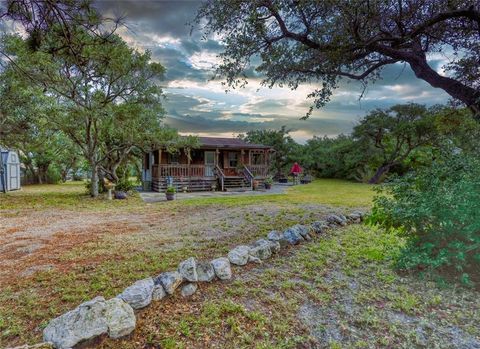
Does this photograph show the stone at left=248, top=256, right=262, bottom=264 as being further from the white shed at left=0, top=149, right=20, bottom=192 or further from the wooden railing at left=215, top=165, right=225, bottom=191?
the white shed at left=0, top=149, right=20, bottom=192

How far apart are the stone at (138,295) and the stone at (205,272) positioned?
0.59 meters

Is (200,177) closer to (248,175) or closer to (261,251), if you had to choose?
(248,175)

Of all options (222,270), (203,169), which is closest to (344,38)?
(222,270)

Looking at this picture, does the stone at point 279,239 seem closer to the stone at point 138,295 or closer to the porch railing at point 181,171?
the stone at point 138,295

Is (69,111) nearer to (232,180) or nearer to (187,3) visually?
(187,3)

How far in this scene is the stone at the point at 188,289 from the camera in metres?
2.91

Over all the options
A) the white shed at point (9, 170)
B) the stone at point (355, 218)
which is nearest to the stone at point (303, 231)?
the stone at point (355, 218)

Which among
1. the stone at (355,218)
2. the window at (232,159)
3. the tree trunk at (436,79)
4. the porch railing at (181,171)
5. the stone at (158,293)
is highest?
the tree trunk at (436,79)

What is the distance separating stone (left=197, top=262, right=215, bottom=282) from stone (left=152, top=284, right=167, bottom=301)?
472mm

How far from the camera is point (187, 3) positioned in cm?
559

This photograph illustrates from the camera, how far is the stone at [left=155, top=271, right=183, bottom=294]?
9.38 ft

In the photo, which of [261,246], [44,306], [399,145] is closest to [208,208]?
A: [261,246]

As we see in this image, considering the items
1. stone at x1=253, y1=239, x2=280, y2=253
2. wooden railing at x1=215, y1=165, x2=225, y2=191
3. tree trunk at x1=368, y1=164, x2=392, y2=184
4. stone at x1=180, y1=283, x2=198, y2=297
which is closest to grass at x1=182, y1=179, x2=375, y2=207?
wooden railing at x1=215, y1=165, x2=225, y2=191

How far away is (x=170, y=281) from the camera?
2.91 meters
